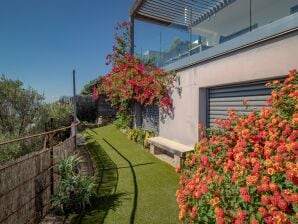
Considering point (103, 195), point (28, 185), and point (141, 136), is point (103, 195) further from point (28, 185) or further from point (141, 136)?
point (141, 136)

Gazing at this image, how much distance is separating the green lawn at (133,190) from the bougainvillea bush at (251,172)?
153cm

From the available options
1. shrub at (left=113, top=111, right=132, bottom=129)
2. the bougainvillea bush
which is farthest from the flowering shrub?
the bougainvillea bush

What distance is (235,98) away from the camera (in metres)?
6.35

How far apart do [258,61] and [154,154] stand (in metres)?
5.34

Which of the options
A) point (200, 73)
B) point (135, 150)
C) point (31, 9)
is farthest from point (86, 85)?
point (200, 73)

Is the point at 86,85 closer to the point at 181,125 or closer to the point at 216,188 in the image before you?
the point at 181,125

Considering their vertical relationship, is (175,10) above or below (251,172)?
above

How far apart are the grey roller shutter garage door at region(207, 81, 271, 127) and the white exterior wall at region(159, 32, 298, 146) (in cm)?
34

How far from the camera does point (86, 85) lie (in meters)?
32.2

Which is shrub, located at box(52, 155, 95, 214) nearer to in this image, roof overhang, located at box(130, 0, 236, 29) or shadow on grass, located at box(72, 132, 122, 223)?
shadow on grass, located at box(72, 132, 122, 223)

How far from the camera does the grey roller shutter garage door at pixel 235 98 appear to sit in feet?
18.3

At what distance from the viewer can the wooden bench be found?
7.26 metres

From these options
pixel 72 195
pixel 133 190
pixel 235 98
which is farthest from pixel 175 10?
pixel 72 195

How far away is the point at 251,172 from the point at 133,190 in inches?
153
